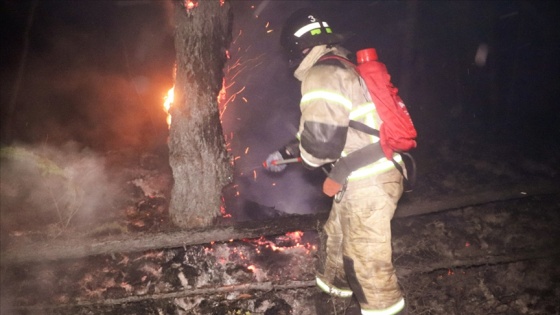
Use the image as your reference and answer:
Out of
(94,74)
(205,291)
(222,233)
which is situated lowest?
(205,291)

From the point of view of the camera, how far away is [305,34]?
9.92ft

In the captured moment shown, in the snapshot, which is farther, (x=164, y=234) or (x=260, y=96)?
(x=260, y=96)

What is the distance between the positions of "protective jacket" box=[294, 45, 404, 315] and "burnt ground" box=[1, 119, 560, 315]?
76 centimetres

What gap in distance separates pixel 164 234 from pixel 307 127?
3059mm

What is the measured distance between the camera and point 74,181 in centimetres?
616

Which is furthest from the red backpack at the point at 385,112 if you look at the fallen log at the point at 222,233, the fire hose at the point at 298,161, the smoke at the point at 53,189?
the smoke at the point at 53,189

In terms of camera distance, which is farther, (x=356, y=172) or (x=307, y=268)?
(x=307, y=268)

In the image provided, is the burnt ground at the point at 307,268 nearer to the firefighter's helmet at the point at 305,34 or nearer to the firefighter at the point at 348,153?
the firefighter at the point at 348,153

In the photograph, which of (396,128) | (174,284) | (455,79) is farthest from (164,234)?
(455,79)

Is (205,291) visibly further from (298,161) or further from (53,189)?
(53,189)

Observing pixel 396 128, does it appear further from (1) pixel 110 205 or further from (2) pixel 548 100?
(2) pixel 548 100

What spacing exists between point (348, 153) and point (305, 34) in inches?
46.5

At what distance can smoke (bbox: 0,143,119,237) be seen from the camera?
571 centimetres

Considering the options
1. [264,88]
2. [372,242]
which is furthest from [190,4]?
[372,242]
